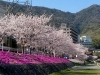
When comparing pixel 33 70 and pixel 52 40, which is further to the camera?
pixel 52 40

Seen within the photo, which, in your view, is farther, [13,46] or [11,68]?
[13,46]

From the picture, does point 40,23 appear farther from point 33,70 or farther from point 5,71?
point 5,71

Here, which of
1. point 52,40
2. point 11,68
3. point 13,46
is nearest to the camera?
point 11,68

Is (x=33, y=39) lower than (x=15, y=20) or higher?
lower

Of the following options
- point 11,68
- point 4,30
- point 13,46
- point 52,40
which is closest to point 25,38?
point 4,30

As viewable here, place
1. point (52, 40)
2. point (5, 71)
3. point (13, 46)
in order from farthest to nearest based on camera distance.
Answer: point (13, 46) < point (52, 40) < point (5, 71)

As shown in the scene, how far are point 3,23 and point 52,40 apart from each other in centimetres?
1795

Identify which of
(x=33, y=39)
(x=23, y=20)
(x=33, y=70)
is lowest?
(x=33, y=70)

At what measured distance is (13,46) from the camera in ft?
306

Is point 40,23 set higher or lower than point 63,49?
higher

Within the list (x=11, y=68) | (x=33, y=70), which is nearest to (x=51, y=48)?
(x=33, y=70)

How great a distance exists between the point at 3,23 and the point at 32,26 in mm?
5943

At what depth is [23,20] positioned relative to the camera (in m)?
47.9

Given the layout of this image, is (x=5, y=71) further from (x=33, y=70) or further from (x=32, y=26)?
(x=32, y=26)
